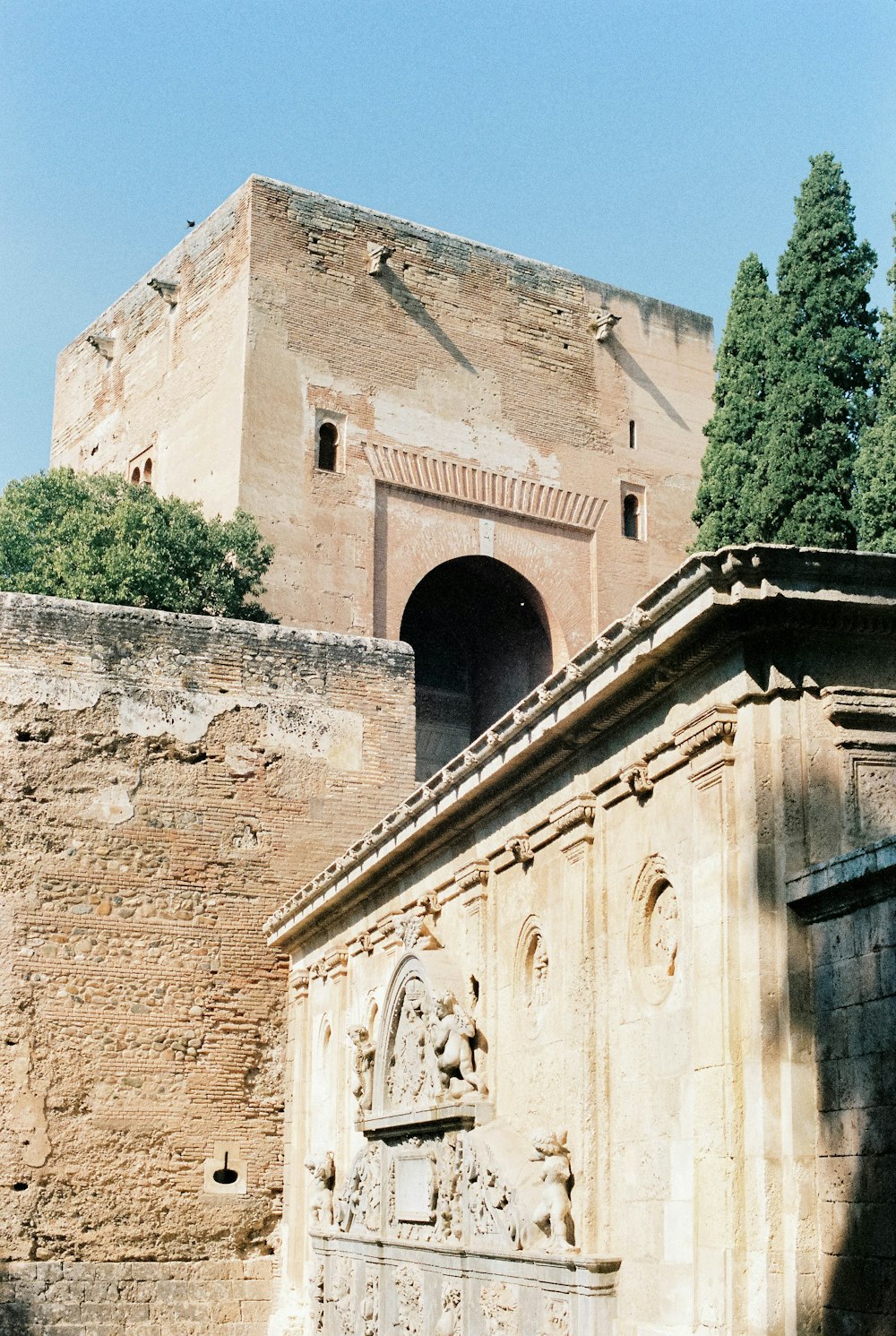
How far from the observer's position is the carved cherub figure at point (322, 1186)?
1387 centimetres

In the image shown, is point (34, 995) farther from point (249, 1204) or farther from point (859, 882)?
point (859, 882)

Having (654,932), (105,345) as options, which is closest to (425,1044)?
(654,932)

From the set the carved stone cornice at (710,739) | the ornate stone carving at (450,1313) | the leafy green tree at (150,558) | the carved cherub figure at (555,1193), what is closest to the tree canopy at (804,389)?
the leafy green tree at (150,558)

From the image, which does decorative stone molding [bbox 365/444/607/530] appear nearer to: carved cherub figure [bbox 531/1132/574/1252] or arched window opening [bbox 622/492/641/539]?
arched window opening [bbox 622/492/641/539]

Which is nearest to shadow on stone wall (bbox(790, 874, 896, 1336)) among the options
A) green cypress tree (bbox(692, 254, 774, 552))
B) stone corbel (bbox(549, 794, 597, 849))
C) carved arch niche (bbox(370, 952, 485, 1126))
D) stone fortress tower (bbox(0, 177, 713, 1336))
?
stone corbel (bbox(549, 794, 597, 849))

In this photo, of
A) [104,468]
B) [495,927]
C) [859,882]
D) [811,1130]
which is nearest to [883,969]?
[859,882]

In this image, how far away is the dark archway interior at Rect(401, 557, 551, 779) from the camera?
80.1ft

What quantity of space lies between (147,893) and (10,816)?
4.36 ft

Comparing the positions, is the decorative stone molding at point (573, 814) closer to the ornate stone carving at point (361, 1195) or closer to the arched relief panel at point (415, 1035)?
the arched relief panel at point (415, 1035)

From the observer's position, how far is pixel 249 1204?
51.6 ft

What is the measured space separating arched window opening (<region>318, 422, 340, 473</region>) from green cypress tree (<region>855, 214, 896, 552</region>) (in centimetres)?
880

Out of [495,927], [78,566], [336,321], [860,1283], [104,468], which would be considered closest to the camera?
[860,1283]

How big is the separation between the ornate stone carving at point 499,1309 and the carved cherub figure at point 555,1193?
1.79 feet

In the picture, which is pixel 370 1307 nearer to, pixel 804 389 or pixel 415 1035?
pixel 415 1035
